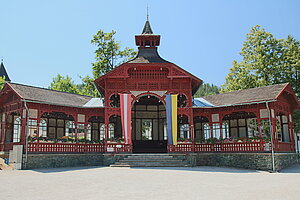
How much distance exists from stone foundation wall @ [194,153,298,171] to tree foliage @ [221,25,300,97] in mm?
7796

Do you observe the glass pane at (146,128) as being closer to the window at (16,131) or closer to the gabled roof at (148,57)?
the gabled roof at (148,57)

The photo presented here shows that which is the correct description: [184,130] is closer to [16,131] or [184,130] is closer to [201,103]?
[201,103]

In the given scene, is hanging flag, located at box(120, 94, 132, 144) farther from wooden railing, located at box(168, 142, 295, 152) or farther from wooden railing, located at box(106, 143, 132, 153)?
wooden railing, located at box(168, 142, 295, 152)

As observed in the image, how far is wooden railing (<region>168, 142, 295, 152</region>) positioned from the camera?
17.5 metres

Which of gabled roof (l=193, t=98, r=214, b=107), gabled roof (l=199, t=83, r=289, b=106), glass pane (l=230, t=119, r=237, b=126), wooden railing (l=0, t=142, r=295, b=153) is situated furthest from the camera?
glass pane (l=230, t=119, r=237, b=126)

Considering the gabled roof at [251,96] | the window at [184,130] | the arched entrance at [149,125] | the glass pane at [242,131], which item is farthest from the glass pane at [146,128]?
the glass pane at [242,131]

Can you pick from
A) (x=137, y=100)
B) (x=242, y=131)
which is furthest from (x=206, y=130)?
(x=137, y=100)

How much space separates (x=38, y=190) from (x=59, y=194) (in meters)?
1.11

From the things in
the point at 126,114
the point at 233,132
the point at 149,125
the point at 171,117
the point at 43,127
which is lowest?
the point at 233,132

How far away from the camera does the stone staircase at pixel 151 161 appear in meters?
17.2

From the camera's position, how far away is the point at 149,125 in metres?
Result: 23.5

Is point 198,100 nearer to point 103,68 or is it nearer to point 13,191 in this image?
point 103,68

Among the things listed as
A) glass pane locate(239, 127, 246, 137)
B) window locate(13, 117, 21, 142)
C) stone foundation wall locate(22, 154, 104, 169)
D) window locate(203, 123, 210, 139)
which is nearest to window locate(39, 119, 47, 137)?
window locate(13, 117, 21, 142)

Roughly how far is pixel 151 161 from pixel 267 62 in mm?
14998
